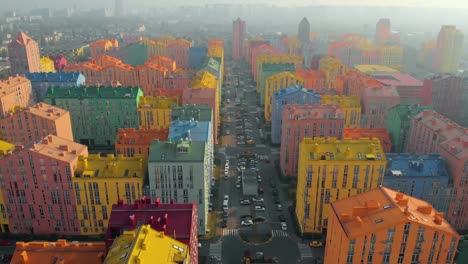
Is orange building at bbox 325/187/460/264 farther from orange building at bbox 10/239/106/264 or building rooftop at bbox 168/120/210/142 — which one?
building rooftop at bbox 168/120/210/142

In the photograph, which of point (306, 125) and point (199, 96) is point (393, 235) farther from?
point (199, 96)

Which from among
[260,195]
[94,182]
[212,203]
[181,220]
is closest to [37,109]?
[94,182]

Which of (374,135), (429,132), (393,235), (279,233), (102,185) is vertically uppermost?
(393,235)

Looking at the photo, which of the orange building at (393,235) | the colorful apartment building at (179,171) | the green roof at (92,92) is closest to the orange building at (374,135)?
the colorful apartment building at (179,171)

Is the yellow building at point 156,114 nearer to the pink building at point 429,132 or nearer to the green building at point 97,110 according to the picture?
the green building at point 97,110

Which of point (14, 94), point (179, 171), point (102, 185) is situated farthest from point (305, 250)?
point (14, 94)

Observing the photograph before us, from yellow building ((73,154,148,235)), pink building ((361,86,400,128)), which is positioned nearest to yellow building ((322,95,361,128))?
pink building ((361,86,400,128))
